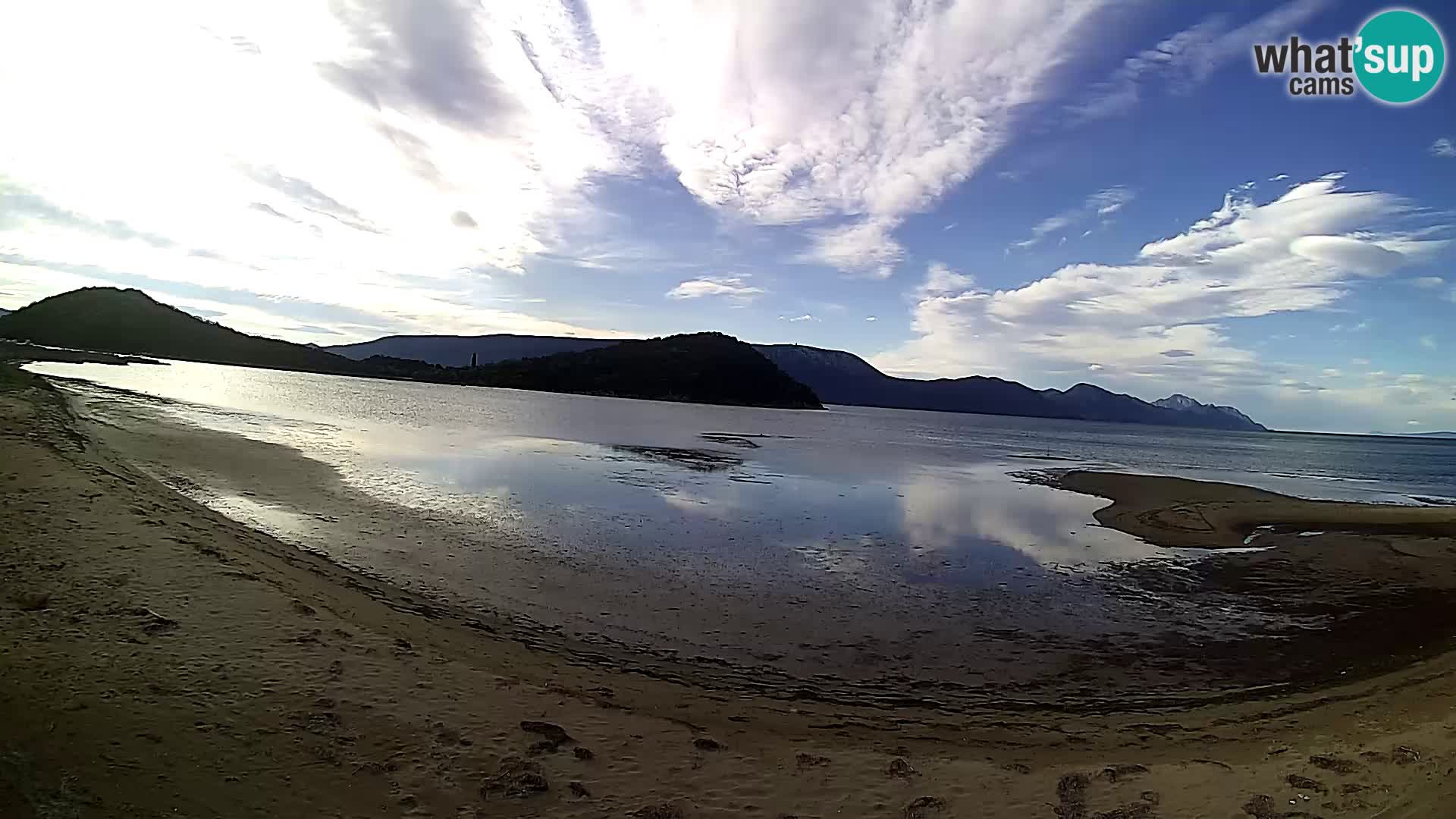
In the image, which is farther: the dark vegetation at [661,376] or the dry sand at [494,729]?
the dark vegetation at [661,376]

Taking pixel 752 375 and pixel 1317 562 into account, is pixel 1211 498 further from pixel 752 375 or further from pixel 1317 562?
pixel 752 375

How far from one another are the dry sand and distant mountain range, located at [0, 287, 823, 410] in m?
170

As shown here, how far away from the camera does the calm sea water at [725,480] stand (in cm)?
2027

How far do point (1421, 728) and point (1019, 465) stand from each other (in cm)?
4691

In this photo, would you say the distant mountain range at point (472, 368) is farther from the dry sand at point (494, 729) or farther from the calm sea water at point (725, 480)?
the dry sand at point (494, 729)

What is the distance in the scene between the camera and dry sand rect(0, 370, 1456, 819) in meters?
5.83

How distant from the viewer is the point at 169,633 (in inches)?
325

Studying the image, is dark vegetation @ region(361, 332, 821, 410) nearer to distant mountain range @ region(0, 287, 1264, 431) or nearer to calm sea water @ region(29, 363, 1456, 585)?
distant mountain range @ region(0, 287, 1264, 431)

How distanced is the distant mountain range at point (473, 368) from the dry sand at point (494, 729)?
556 ft

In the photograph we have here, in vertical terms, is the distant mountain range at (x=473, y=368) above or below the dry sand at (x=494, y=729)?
above

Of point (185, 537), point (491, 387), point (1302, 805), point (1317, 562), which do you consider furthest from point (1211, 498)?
point (491, 387)

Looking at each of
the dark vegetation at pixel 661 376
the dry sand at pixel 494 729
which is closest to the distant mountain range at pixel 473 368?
the dark vegetation at pixel 661 376

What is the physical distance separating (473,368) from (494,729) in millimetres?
203363

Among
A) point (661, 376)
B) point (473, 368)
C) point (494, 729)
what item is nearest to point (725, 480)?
point (494, 729)
